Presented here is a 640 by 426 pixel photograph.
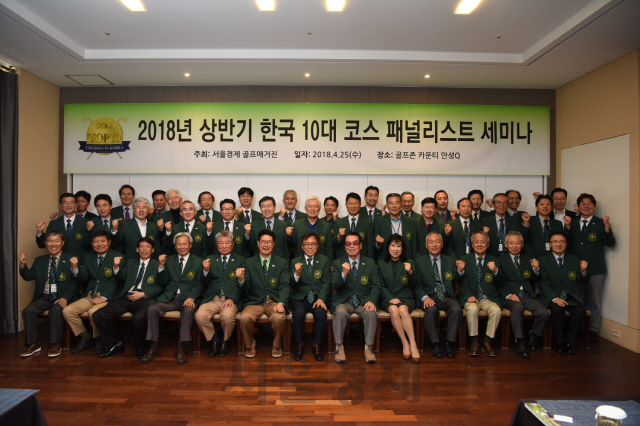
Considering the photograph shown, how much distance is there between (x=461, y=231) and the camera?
4.67 m

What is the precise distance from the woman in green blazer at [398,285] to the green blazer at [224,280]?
1571 millimetres

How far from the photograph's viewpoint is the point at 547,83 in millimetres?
5379

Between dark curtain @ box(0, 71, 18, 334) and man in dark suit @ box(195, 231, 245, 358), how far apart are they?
241 centimetres

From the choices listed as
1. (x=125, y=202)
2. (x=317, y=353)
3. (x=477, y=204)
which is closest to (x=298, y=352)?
(x=317, y=353)

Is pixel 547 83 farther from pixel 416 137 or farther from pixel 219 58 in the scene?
pixel 219 58

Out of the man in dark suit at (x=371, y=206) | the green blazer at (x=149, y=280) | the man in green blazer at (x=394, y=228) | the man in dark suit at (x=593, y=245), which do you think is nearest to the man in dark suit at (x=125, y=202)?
the green blazer at (x=149, y=280)

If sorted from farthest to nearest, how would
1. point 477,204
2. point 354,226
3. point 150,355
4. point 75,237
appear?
point 477,204
point 354,226
point 75,237
point 150,355

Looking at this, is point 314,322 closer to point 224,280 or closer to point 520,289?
point 224,280

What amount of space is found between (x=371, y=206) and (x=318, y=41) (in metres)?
2.11

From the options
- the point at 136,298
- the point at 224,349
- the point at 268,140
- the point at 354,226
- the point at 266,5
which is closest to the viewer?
the point at 266,5

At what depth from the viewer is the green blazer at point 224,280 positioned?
4125 millimetres

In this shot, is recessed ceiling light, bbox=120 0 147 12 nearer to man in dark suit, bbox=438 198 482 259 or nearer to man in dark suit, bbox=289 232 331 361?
man in dark suit, bbox=289 232 331 361

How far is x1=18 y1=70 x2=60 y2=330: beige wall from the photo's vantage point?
4.83 meters

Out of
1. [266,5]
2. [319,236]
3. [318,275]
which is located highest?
[266,5]
